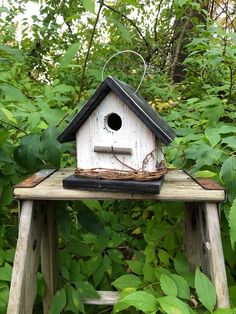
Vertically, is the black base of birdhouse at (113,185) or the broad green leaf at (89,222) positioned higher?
the black base of birdhouse at (113,185)

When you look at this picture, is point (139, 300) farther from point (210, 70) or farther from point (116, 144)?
point (210, 70)

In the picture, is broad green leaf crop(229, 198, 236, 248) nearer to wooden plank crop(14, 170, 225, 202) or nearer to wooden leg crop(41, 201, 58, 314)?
wooden plank crop(14, 170, 225, 202)

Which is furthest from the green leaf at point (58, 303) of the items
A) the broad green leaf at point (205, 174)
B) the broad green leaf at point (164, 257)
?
the broad green leaf at point (205, 174)

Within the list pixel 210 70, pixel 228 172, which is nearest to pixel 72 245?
pixel 228 172

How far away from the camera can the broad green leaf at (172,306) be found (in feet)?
2.38

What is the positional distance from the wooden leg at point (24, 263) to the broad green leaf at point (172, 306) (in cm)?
37

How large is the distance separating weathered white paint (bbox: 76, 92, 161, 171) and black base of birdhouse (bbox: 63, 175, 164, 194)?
50mm

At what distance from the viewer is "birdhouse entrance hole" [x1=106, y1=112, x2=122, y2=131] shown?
94 centimetres

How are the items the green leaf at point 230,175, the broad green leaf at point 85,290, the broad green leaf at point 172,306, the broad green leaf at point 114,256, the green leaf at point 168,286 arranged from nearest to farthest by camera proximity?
the broad green leaf at point 172,306 < the green leaf at point 168,286 < the green leaf at point 230,175 < the broad green leaf at point 85,290 < the broad green leaf at point 114,256

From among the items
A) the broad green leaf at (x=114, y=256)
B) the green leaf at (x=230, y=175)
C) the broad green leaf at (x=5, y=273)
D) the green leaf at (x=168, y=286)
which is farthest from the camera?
the broad green leaf at (x=114, y=256)

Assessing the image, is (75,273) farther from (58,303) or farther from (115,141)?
(115,141)

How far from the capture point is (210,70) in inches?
94.7

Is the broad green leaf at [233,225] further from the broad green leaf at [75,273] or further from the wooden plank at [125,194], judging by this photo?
the broad green leaf at [75,273]

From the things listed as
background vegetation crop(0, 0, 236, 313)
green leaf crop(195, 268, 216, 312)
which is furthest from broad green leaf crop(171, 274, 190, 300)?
green leaf crop(195, 268, 216, 312)
